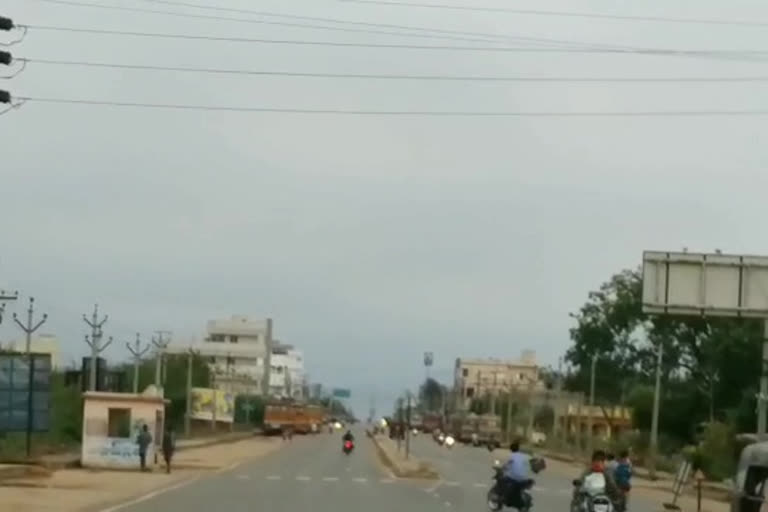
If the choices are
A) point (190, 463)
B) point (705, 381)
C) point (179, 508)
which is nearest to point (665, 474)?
point (705, 381)

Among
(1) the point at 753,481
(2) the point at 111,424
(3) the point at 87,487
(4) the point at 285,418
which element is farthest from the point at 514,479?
(4) the point at 285,418

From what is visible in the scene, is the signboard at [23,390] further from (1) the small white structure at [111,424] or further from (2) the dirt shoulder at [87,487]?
(1) the small white structure at [111,424]

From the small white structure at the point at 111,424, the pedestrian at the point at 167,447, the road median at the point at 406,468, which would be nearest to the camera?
the pedestrian at the point at 167,447

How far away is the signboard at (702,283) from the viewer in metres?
43.7

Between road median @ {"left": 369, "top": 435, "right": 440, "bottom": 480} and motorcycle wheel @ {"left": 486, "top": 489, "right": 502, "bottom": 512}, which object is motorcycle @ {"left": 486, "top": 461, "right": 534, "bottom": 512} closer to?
motorcycle wheel @ {"left": 486, "top": 489, "right": 502, "bottom": 512}

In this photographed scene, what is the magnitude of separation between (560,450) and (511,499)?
94314 mm

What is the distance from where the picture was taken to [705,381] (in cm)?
10669

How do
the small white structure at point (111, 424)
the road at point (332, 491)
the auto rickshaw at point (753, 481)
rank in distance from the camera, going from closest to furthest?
1. the auto rickshaw at point (753, 481)
2. the road at point (332, 491)
3. the small white structure at point (111, 424)

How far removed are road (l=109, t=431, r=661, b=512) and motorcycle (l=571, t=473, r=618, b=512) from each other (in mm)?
9817

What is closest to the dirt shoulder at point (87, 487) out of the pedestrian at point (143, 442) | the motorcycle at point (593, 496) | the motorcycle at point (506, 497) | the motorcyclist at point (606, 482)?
the pedestrian at point (143, 442)

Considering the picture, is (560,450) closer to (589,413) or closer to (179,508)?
(589,413)

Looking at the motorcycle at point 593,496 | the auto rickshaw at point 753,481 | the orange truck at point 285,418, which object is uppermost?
the auto rickshaw at point 753,481

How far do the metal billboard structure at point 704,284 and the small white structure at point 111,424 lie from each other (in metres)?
26.5

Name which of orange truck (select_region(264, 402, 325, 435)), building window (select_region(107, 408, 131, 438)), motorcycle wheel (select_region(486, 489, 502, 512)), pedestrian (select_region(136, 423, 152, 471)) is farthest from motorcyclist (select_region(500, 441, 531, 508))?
orange truck (select_region(264, 402, 325, 435))
